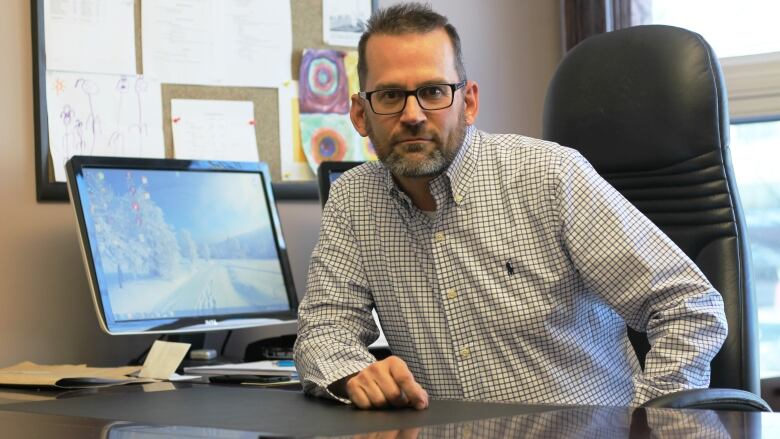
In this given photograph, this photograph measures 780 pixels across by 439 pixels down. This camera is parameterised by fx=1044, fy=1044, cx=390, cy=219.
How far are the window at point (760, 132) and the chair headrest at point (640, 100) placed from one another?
98 cm

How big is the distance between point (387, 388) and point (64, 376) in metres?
0.70

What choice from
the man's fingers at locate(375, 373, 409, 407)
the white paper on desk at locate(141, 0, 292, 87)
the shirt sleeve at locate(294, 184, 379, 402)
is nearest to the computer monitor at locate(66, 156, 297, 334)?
the white paper on desk at locate(141, 0, 292, 87)

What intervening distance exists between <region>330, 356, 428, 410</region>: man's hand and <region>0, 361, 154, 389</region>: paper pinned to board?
1.91 feet

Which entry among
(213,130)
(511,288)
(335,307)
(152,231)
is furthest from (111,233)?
(511,288)

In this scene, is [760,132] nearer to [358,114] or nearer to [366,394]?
[358,114]

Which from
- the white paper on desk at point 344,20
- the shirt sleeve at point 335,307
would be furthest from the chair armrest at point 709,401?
the white paper on desk at point 344,20

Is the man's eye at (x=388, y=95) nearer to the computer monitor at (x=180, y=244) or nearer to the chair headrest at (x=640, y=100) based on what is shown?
the chair headrest at (x=640, y=100)

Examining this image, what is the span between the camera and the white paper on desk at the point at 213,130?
93.5 inches

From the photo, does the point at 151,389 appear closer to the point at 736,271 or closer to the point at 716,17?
the point at 736,271

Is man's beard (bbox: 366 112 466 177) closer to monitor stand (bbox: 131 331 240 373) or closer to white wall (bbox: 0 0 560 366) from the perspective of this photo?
monitor stand (bbox: 131 331 240 373)

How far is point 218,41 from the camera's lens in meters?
2.45

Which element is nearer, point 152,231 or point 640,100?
point 640,100

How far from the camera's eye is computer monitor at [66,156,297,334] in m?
2.05

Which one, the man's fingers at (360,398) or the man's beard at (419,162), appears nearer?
the man's fingers at (360,398)
